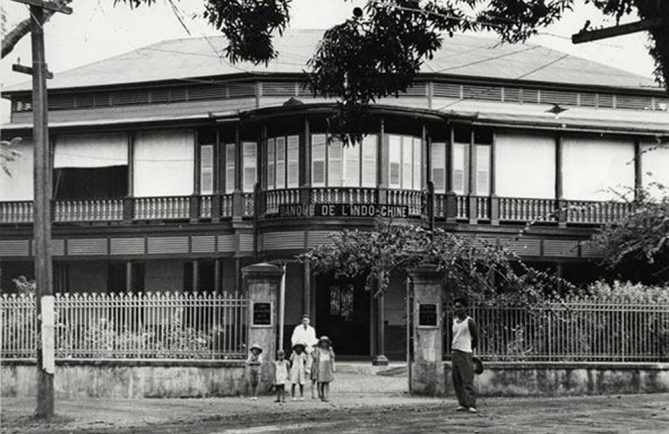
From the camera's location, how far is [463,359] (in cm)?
1595

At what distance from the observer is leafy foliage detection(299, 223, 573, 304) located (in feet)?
65.3

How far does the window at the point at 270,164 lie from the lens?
28.6 meters

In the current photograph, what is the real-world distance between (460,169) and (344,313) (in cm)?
Result: 466

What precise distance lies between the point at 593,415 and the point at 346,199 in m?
12.9

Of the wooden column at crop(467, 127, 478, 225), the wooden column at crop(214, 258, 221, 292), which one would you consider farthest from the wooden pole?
the wooden column at crop(467, 127, 478, 225)

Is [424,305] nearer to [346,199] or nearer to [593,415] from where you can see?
[593,415]

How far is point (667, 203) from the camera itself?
26.4 m

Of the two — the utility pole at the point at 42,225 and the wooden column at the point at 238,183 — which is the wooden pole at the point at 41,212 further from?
the wooden column at the point at 238,183

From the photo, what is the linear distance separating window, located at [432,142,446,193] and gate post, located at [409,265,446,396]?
10237mm

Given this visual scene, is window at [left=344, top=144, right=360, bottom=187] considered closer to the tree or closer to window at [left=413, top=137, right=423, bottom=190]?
window at [left=413, top=137, right=423, bottom=190]

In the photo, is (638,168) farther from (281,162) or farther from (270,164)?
(270,164)

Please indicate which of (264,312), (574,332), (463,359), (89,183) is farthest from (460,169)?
(463,359)

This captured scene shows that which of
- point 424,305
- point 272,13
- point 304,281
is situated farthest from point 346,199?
point 272,13

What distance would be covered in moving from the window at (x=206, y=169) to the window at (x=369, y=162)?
4301 mm
